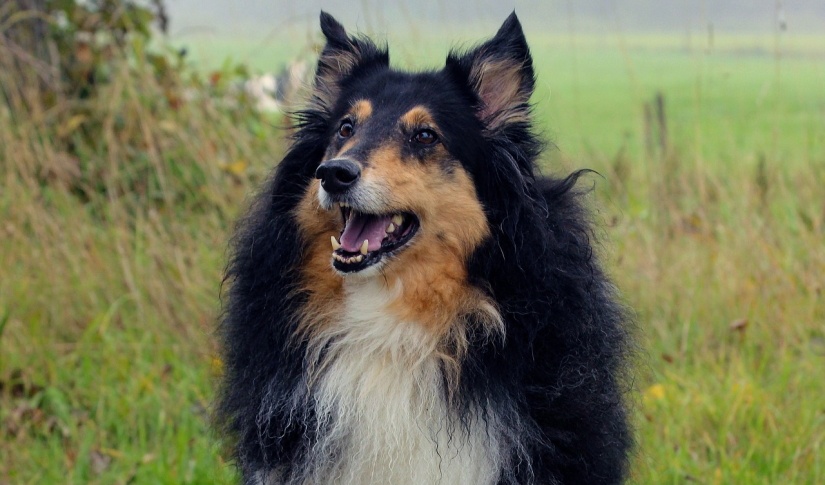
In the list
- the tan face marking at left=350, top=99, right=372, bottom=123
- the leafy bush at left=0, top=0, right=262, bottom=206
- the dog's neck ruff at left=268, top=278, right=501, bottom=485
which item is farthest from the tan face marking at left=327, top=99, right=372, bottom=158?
the leafy bush at left=0, top=0, right=262, bottom=206

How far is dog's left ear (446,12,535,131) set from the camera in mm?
3289

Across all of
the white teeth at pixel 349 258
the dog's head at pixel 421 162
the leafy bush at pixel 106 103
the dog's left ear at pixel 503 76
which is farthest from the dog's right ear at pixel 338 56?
the leafy bush at pixel 106 103

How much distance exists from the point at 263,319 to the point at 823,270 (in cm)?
353

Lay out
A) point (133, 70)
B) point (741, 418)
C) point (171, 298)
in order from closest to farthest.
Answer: point (741, 418), point (171, 298), point (133, 70)

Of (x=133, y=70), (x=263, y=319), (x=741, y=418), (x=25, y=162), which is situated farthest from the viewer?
(x=133, y=70)

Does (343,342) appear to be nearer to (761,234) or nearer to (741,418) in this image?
(741,418)

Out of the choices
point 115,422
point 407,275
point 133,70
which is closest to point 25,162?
point 133,70

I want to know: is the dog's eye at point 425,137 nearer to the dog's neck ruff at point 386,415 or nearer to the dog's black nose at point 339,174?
the dog's black nose at point 339,174

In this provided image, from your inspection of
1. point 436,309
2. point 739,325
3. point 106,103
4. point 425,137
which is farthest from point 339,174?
point 106,103

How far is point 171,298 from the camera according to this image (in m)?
5.41

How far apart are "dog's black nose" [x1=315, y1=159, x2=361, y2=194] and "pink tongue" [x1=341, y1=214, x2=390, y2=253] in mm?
212

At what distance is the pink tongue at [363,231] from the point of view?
3.17m

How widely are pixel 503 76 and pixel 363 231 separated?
0.73 m

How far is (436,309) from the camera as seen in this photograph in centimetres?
319
